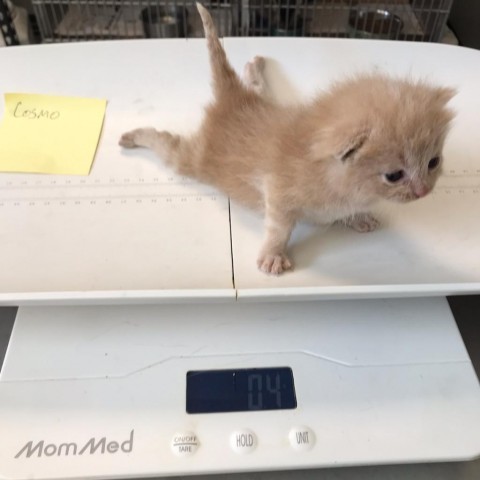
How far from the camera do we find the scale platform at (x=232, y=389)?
58 centimetres

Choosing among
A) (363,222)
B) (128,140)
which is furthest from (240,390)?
(128,140)

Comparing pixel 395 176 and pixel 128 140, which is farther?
pixel 128 140

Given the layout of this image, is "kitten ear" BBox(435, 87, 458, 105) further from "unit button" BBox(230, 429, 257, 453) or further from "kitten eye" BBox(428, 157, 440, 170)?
"unit button" BBox(230, 429, 257, 453)

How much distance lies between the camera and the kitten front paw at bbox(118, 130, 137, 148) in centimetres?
79

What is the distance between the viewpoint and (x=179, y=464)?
0.57m

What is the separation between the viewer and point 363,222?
0.71m

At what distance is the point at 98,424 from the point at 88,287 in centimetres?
16

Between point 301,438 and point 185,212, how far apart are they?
1.09 ft

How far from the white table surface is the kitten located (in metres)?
0.03

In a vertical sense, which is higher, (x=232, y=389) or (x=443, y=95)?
(x=443, y=95)

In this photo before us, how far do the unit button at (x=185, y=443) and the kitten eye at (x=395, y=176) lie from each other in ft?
1.24

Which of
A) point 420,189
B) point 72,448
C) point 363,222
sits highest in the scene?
point 420,189

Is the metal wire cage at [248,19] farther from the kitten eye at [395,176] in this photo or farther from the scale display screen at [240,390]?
the scale display screen at [240,390]

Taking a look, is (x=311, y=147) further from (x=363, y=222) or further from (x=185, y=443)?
(x=185, y=443)
